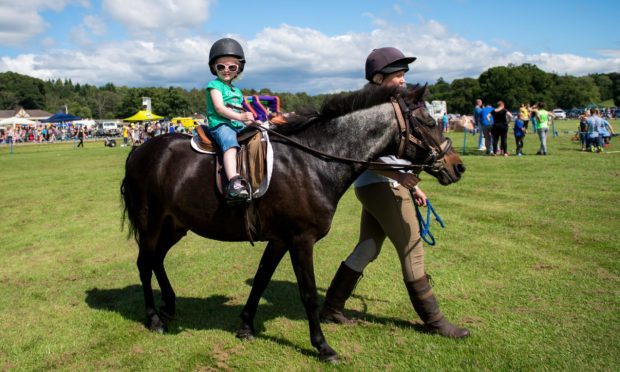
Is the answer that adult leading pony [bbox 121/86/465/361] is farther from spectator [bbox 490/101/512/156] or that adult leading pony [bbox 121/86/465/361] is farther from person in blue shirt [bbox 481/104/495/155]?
person in blue shirt [bbox 481/104/495/155]

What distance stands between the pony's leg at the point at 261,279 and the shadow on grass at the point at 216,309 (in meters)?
0.16

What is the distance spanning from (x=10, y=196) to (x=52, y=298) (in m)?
10.7

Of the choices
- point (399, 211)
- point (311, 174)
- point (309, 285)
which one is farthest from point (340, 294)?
point (311, 174)

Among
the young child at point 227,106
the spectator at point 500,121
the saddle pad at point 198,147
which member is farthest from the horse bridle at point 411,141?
the spectator at point 500,121

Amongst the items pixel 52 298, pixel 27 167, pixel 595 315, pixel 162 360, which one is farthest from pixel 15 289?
pixel 27 167

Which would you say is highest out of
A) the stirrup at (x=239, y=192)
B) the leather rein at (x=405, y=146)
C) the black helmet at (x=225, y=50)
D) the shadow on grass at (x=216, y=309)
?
the black helmet at (x=225, y=50)

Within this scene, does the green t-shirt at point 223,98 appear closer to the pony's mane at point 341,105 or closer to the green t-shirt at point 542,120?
the pony's mane at point 341,105

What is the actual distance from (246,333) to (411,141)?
2.60m

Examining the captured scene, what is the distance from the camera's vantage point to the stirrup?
13.7ft

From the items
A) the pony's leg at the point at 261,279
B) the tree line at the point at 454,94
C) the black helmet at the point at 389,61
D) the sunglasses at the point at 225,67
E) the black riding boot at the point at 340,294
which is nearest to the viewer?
the black helmet at the point at 389,61

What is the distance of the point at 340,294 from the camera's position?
5020mm

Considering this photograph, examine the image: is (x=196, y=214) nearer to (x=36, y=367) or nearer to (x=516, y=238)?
(x=36, y=367)

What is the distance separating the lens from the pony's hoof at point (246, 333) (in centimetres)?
473

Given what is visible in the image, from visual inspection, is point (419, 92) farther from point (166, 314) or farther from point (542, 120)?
point (542, 120)
